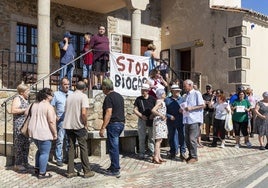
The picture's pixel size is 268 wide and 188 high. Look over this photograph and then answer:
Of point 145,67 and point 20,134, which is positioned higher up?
point 145,67

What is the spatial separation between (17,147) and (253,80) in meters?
10.2

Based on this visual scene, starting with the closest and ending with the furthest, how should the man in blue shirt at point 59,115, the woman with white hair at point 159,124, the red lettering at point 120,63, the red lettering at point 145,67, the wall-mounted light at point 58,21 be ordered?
Result: the man in blue shirt at point 59,115 < the woman with white hair at point 159,124 < the red lettering at point 120,63 < the red lettering at point 145,67 < the wall-mounted light at point 58,21

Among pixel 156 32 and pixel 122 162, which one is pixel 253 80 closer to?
pixel 156 32

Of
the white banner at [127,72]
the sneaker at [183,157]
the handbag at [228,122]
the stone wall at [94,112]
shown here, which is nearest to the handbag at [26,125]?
the stone wall at [94,112]

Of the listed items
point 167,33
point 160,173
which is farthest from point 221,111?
point 167,33

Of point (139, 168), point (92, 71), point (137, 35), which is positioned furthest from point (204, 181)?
point (137, 35)

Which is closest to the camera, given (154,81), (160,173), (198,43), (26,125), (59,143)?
(26,125)

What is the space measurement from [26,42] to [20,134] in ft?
22.9

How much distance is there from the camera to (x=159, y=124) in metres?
8.66

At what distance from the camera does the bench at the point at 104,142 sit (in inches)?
360

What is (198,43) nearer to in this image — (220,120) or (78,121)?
(220,120)

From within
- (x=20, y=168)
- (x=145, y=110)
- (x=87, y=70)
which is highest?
(x=87, y=70)

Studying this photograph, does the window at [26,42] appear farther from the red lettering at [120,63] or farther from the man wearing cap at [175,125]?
the man wearing cap at [175,125]

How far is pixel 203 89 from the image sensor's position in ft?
52.3
